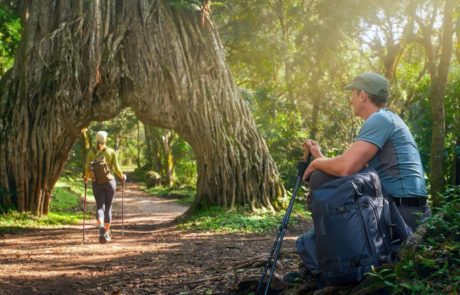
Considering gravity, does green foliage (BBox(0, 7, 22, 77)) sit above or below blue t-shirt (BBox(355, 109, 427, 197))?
above

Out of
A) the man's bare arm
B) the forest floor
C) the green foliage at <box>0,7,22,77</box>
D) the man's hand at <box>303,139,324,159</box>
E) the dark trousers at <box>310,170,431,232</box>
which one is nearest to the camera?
the man's bare arm

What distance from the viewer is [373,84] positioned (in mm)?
3949

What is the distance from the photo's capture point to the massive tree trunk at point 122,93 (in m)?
11.3

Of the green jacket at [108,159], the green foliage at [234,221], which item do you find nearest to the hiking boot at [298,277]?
the green jacket at [108,159]

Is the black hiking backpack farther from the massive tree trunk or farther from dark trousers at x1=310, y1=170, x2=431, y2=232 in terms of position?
dark trousers at x1=310, y1=170, x2=431, y2=232

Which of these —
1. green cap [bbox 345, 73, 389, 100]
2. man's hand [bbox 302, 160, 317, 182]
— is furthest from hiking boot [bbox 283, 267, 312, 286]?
green cap [bbox 345, 73, 389, 100]

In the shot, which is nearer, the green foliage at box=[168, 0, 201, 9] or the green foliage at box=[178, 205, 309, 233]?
the green foliage at box=[178, 205, 309, 233]

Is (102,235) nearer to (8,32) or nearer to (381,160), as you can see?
(381,160)

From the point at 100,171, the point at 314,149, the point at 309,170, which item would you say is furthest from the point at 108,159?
the point at 309,170

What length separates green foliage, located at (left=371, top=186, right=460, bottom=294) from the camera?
3053 mm

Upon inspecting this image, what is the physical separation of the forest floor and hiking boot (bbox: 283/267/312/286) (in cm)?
54

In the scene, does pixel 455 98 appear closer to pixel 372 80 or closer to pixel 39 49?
pixel 372 80

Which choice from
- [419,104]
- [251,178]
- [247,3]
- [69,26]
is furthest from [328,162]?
[247,3]

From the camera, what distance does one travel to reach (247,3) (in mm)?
18391
